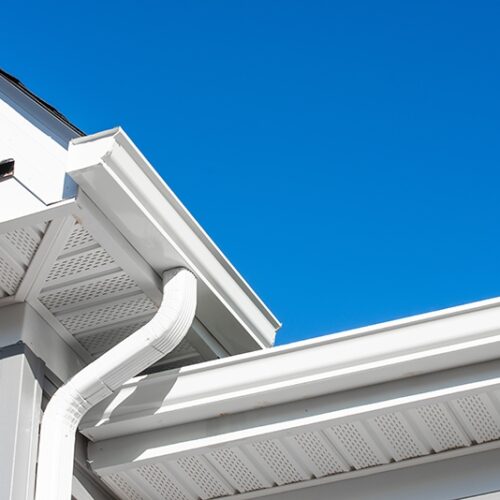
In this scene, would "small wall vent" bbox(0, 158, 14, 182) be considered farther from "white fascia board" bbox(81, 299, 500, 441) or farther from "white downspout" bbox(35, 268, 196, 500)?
"white fascia board" bbox(81, 299, 500, 441)

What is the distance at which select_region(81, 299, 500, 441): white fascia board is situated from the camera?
415cm

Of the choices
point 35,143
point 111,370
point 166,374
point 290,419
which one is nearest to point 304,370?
point 290,419

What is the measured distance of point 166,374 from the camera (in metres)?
4.49

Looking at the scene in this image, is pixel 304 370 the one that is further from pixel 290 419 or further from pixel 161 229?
pixel 161 229

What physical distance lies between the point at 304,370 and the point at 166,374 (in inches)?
21.5

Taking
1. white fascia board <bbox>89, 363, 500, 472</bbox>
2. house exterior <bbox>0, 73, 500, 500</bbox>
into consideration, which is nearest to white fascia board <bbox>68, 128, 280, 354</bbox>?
house exterior <bbox>0, 73, 500, 500</bbox>

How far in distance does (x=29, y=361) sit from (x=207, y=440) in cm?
73

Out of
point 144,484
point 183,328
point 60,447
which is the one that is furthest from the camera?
point 144,484

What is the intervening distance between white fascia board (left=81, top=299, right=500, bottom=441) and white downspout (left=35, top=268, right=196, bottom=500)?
0.57ft

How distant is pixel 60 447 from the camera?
162 inches

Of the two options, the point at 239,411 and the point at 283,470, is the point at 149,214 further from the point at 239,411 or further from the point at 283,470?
the point at 283,470

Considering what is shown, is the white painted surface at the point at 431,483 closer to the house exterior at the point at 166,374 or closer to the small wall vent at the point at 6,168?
the house exterior at the point at 166,374

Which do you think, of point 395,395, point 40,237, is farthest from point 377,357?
point 40,237

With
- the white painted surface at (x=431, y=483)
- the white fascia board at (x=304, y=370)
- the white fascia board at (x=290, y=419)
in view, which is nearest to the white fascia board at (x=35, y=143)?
the white fascia board at (x=304, y=370)
